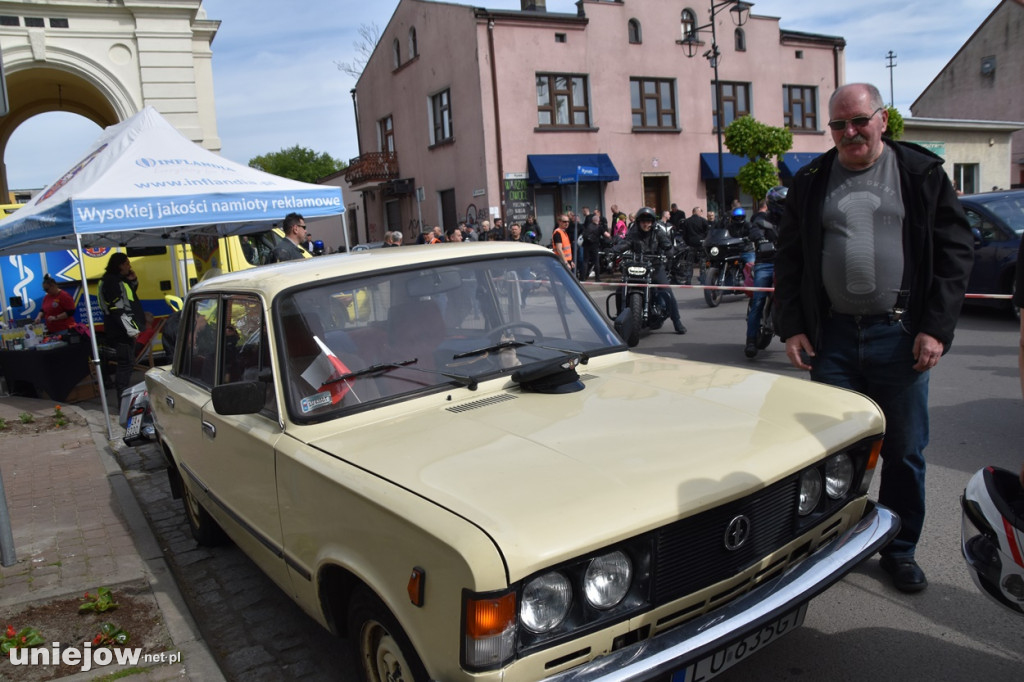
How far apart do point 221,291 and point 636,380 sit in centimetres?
211

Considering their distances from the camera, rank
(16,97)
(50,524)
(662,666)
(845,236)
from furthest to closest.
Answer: (16,97)
(50,524)
(845,236)
(662,666)

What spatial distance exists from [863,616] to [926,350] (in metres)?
1.13

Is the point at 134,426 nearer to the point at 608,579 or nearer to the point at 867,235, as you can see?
the point at 608,579

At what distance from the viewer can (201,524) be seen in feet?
15.5

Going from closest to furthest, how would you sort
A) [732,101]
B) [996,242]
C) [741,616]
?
[741,616], [996,242], [732,101]

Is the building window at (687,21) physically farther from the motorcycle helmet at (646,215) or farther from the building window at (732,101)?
the motorcycle helmet at (646,215)

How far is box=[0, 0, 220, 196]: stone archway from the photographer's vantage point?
1692 centimetres

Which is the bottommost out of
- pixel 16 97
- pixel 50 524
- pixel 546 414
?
pixel 50 524

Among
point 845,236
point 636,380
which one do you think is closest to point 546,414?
point 636,380

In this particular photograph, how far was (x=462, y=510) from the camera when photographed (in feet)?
6.85

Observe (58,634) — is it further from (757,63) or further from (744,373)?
(757,63)

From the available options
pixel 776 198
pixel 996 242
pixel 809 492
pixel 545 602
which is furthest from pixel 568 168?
pixel 545 602

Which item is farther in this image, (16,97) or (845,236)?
(16,97)

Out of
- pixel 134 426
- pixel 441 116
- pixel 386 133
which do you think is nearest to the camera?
pixel 134 426
